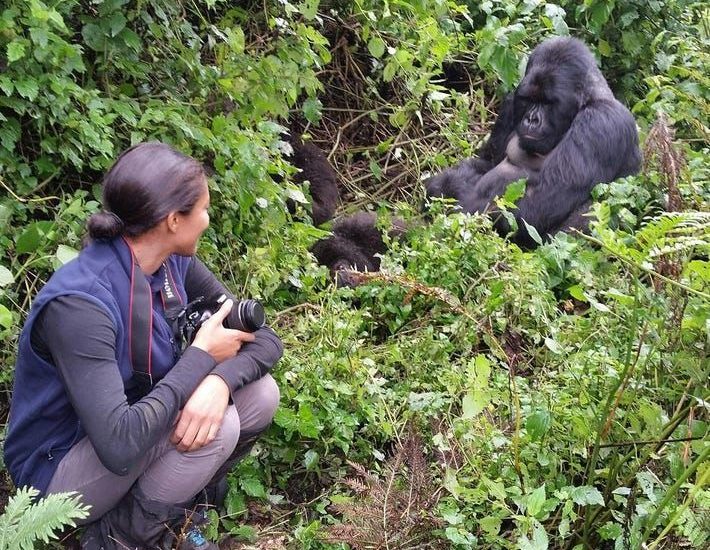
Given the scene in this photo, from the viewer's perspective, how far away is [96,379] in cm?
196

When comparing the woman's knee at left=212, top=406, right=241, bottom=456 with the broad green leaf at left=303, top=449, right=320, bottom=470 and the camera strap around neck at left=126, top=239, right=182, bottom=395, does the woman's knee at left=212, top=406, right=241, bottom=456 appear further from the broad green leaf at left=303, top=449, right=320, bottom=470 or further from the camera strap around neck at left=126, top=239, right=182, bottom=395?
the broad green leaf at left=303, top=449, right=320, bottom=470

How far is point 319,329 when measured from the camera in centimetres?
298

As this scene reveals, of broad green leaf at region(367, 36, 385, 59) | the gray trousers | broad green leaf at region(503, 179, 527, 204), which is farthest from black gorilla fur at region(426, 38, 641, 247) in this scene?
the gray trousers

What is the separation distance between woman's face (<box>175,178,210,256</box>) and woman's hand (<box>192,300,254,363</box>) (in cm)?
20

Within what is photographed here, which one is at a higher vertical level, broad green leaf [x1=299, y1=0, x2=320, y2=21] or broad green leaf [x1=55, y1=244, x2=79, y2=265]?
broad green leaf [x1=299, y1=0, x2=320, y2=21]

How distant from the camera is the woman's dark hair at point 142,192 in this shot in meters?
2.10

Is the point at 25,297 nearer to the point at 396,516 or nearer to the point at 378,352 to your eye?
the point at 378,352

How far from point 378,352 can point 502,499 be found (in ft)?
3.53

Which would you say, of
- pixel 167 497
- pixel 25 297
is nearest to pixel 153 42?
pixel 25 297

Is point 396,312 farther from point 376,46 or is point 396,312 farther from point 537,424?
point 376,46

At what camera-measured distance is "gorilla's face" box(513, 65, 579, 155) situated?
4.23 m

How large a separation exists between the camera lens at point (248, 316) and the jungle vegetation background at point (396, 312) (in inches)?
15.2

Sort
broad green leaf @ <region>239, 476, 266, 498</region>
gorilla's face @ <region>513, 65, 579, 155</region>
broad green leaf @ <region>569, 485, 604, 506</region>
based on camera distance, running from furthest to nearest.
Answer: gorilla's face @ <region>513, 65, 579, 155</region> → broad green leaf @ <region>239, 476, 266, 498</region> → broad green leaf @ <region>569, 485, 604, 506</region>

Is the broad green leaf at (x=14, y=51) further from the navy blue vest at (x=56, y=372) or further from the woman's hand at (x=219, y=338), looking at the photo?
the woman's hand at (x=219, y=338)
